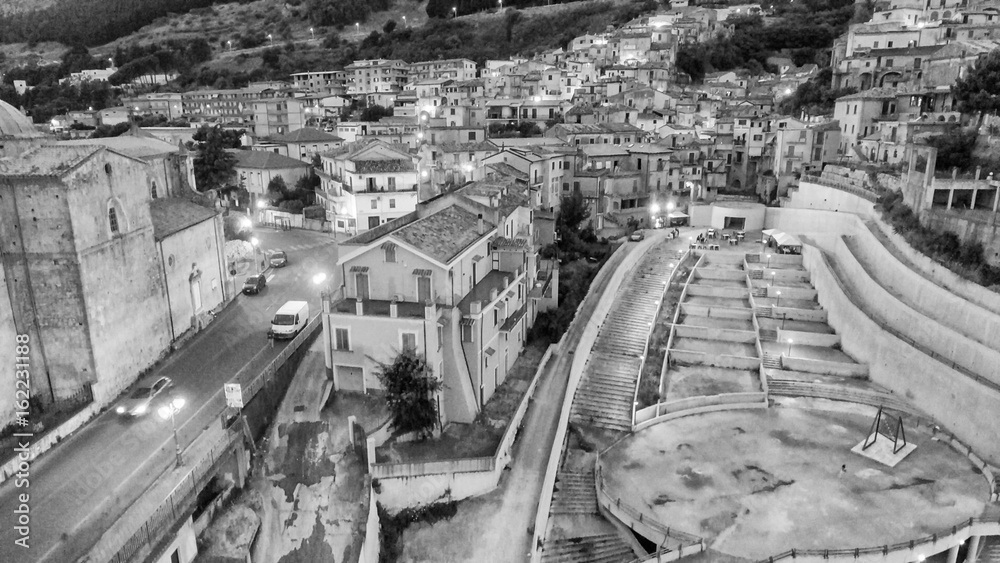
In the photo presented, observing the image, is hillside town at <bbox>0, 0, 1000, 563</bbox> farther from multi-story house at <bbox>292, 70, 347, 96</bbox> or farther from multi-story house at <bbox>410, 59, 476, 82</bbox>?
multi-story house at <bbox>292, 70, 347, 96</bbox>

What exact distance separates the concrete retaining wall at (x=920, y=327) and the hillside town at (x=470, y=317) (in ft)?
0.62

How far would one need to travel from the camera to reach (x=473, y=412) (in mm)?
23828

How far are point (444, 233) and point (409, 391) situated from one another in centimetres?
688

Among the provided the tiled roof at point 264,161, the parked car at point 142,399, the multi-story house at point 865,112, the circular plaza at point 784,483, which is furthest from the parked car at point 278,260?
the multi-story house at point 865,112

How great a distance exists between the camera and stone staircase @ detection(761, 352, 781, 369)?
109ft

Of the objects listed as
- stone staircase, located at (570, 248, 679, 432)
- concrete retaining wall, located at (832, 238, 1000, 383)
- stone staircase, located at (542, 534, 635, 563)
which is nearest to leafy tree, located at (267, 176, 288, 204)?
stone staircase, located at (570, 248, 679, 432)

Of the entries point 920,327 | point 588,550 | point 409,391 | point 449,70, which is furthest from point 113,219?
point 449,70

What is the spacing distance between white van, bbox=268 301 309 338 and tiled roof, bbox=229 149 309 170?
32567 millimetres

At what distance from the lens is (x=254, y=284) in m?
32.9

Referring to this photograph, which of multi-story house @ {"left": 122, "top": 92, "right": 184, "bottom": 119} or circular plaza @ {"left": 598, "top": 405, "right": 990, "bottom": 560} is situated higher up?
multi-story house @ {"left": 122, "top": 92, "right": 184, "bottom": 119}

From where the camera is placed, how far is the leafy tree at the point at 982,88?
4122cm

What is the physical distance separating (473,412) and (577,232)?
2316 centimetres

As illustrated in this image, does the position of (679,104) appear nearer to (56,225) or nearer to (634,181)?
(634,181)

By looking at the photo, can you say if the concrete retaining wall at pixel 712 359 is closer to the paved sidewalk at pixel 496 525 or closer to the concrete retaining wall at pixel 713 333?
the concrete retaining wall at pixel 713 333
